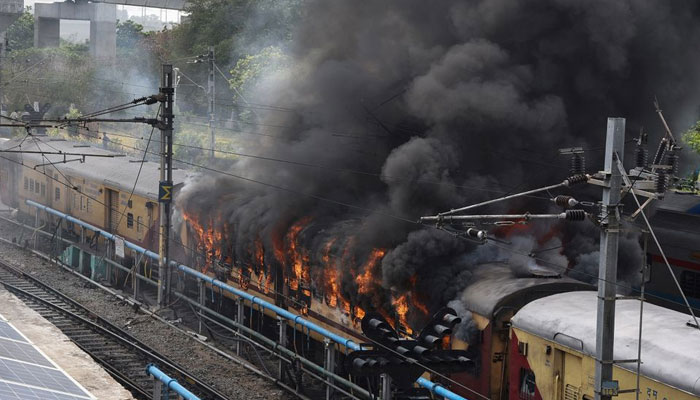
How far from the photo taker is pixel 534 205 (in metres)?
21.5

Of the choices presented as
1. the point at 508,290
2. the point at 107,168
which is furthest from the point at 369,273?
the point at 107,168

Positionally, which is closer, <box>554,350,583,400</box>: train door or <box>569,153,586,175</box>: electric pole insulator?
<box>569,153,586,175</box>: electric pole insulator

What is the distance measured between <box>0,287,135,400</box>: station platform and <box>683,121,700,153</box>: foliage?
2245 centimetres

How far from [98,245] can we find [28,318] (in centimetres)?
1561

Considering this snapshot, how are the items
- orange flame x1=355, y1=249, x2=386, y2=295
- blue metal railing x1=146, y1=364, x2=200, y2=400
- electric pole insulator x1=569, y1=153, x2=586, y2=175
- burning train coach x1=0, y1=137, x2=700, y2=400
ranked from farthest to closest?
orange flame x1=355, y1=249, x2=386, y2=295
blue metal railing x1=146, y1=364, x2=200, y2=400
burning train coach x1=0, y1=137, x2=700, y2=400
electric pole insulator x1=569, y1=153, x2=586, y2=175

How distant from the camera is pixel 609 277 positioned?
1031cm

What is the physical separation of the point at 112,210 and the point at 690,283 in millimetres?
19033

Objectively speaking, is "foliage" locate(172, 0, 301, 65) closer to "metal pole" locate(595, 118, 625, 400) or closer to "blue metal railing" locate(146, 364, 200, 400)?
"blue metal railing" locate(146, 364, 200, 400)

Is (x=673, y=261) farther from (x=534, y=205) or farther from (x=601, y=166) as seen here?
(x=601, y=166)

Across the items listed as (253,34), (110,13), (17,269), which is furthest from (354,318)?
(110,13)

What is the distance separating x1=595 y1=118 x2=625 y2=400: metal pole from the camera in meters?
10.2

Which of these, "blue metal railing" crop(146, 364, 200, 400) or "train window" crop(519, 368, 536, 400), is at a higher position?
"train window" crop(519, 368, 536, 400)

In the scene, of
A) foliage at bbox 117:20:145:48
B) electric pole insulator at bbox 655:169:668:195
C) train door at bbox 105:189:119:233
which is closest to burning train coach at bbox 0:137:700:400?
train door at bbox 105:189:119:233

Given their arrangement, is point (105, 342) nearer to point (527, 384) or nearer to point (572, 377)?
point (527, 384)
